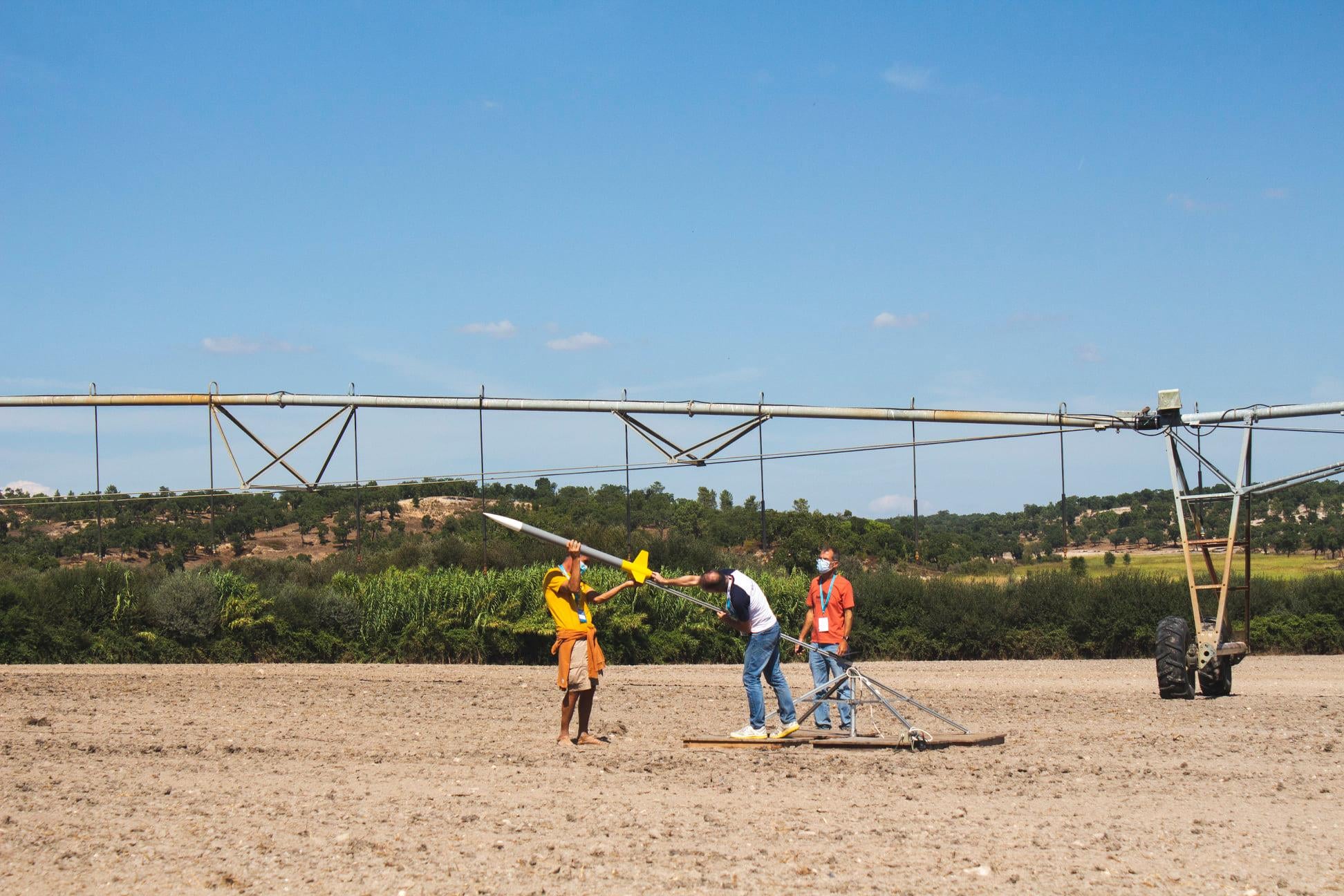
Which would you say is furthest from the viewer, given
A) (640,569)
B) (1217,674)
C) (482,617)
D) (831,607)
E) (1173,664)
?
(482,617)

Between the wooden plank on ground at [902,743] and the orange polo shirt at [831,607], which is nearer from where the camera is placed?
the wooden plank on ground at [902,743]

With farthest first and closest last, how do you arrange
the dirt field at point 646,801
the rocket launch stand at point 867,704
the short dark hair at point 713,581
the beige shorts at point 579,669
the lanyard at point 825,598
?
the lanyard at point 825,598 < the beige shorts at point 579,669 < the short dark hair at point 713,581 < the rocket launch stand at point 867,704 < the dirt field at point 646,801

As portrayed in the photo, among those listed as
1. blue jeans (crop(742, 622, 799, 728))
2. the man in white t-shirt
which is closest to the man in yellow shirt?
the man in white t-shirt

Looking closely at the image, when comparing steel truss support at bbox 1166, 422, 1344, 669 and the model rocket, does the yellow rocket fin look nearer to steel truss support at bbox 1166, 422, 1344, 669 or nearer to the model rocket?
the model rocket

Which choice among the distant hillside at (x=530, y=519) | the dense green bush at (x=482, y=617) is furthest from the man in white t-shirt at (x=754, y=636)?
the dense green bush at (x=482, y=617)

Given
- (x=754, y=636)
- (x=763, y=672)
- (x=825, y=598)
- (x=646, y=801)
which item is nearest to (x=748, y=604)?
(x=754, y=636)

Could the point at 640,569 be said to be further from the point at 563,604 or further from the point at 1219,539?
the point at 1219,539

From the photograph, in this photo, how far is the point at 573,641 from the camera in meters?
13.4

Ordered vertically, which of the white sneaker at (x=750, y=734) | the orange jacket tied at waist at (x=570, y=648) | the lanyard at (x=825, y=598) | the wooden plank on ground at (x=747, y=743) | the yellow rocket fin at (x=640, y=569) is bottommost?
the wooden plank on ground at (x=747, y=743)

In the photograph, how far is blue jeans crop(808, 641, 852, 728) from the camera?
13.9 meters

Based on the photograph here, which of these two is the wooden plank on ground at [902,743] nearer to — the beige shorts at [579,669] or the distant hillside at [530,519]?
the beige shorts at [579,669]

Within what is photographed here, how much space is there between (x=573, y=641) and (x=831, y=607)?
294 centimetres

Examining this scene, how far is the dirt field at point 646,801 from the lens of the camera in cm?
793

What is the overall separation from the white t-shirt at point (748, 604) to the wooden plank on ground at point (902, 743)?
1.27 meters
